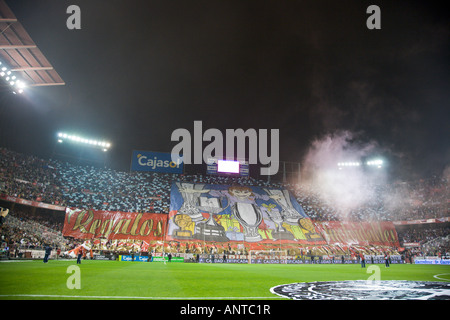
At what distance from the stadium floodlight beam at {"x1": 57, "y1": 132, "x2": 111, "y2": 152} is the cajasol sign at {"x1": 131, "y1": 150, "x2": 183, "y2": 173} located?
529 cm

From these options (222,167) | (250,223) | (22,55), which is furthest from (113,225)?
(22,55)

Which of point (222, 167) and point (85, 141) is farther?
point (222, 167)

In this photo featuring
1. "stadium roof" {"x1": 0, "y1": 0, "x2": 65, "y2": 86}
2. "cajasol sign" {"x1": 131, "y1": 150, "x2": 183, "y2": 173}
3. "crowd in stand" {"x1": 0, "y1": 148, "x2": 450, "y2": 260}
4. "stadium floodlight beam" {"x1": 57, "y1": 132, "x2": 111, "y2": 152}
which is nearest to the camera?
"stadium roof" {"x1": 0, "y1": 0, "x2": 65, "y2": 86}

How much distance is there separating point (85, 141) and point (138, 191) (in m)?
13.4

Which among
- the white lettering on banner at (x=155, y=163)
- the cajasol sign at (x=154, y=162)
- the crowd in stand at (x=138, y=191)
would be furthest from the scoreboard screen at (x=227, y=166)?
the white lettering on banner at (x=155, y=163)

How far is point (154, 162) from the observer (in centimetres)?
4925

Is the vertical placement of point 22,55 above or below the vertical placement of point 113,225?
above

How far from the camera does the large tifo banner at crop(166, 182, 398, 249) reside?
39.9 metres

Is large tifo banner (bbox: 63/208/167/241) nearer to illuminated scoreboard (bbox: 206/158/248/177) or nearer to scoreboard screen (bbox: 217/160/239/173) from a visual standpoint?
illuminated scoreboard (bbox: 206/158/248/177)

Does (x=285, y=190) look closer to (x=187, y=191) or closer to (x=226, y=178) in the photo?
(x=226, y=178)

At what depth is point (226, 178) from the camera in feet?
179

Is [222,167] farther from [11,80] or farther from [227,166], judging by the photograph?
[11,80]

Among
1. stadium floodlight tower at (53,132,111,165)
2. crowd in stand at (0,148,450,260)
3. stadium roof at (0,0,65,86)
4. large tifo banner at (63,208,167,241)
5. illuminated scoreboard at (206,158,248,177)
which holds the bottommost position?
large tifo banner at (63,208,167,241)

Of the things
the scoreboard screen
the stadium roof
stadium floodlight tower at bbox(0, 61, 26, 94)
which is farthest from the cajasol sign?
stadium floodlight tower at bbox(0, 61, 26, 94)
